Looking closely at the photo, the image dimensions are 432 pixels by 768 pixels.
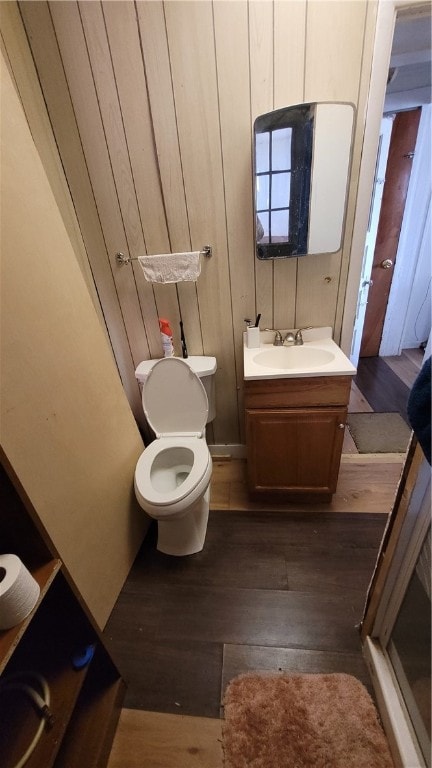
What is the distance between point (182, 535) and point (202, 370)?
2.70ft

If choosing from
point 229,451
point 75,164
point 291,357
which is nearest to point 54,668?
point 229,451

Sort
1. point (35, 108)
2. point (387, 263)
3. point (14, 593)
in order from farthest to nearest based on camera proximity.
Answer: point (387, 263) < point (35, 108) < point (14, 593)

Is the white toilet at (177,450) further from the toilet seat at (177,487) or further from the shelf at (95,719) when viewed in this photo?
the shelf at (95,719)

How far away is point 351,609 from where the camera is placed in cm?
118

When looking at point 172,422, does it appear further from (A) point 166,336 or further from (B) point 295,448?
(B) point 295,448

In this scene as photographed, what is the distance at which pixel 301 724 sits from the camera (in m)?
0.92

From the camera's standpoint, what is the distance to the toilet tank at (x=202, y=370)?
158cm

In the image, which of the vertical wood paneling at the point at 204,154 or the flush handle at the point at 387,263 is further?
the flush handle at the point at 387,263

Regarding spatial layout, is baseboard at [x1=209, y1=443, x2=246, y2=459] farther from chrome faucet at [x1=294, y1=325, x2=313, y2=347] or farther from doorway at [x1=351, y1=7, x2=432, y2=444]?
doorway at [x1=351, y1=7, x2=432, y2=444]

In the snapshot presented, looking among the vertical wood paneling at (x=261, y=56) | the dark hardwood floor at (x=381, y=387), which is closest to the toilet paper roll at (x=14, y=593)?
the vertical wood paneling at (x=261, y=56)

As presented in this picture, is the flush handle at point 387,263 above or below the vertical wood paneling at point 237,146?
below

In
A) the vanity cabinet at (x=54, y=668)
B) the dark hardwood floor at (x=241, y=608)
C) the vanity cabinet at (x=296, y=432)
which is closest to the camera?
the vanity cabinet at (x=54, y=668)

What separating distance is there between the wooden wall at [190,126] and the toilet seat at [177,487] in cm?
58

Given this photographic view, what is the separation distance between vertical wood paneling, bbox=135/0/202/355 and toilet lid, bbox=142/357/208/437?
1.11 ft
